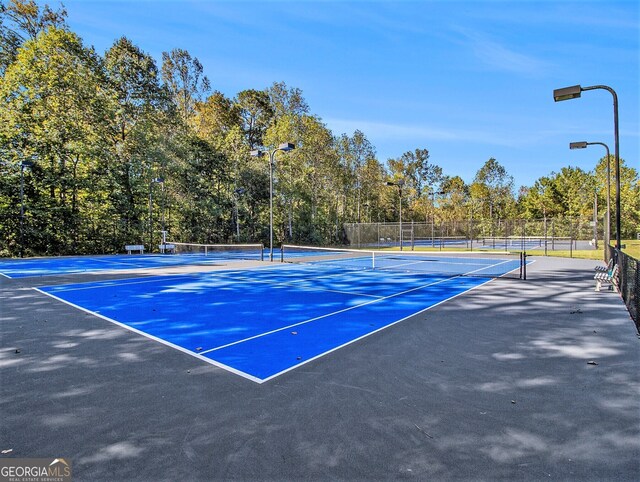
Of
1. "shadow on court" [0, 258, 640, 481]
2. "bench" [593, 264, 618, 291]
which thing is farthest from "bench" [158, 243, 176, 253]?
Result: "bench" [593, 264, 618, 291]

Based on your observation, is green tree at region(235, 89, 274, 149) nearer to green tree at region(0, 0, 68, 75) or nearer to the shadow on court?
green tree at region(0, 0, 68, 75)

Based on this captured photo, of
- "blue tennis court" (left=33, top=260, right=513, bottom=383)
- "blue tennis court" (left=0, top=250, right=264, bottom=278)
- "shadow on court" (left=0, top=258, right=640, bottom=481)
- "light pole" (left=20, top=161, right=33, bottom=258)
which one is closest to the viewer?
"shadow on court" (left=0, top=258, right=640, bottom=481)

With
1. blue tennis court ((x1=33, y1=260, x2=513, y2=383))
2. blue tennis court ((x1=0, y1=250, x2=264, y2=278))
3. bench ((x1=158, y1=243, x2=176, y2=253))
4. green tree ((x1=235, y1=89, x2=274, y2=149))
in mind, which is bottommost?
blue tennis court ((x1=33, y1=260, x2=513, y2=383))

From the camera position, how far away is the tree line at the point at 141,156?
25.0m

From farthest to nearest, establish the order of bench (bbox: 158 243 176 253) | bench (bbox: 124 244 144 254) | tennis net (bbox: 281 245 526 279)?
bench (bbox: 158 243 176 253), bench (bbox: 124 244 144 254), tennis net (bbox: 281 245 526 279)

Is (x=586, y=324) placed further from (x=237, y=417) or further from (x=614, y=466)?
(x=237, y=417)

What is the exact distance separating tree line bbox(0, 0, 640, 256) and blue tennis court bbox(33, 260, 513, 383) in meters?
18.3

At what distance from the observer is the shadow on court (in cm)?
249

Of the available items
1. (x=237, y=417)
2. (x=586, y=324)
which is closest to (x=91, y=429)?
(x=237, y=417)

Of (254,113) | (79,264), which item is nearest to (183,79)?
(254,113)

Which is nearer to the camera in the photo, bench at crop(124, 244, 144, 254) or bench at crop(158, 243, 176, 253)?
bench at crop(124, 244, 144, 254)

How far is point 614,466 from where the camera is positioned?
2.46 metres

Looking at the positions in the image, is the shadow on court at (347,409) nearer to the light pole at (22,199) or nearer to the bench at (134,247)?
the light pole at (22,199)

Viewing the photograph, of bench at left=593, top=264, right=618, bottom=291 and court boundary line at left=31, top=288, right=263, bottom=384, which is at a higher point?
bench at left=593, top=264, right=618, bottom=291
